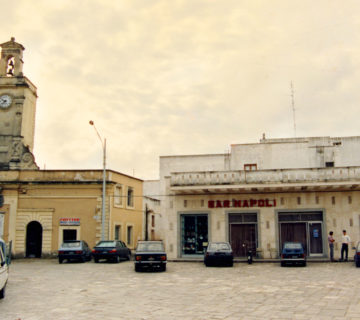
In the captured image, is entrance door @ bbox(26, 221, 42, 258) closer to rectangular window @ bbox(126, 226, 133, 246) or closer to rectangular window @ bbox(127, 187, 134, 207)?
rectangular window @ bbox(126, 226, 133, 246)

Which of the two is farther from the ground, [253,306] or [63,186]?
[63,186]

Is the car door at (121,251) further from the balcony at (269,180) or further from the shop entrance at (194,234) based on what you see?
the balcony at (269,180)

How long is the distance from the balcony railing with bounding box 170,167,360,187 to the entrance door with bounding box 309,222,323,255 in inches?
120

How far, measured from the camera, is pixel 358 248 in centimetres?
2136

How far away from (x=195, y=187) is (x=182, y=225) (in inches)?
121

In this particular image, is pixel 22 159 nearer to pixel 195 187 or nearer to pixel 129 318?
pixel 195 187

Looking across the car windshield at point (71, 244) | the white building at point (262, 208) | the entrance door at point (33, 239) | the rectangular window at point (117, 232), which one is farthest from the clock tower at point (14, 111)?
the white building at point (262, 208)

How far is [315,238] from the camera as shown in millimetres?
26812

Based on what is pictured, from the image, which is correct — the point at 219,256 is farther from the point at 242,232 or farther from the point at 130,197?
the point at 130,197

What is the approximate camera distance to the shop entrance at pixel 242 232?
27.3 metres

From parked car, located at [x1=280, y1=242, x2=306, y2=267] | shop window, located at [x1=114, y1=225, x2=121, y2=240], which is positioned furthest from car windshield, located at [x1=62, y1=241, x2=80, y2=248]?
parked car, located at [x1=280, y1=242, x2=306, y2=267]

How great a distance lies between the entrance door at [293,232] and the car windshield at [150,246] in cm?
956

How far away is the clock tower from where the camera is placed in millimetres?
34688

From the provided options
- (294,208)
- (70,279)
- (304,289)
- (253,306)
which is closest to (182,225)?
(294,208)
